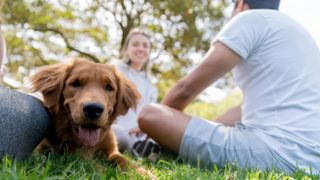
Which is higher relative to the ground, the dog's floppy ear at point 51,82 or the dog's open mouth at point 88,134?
the dog's floppy ear at point 51,82

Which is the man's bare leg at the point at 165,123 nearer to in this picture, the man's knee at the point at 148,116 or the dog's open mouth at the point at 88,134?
the man's knee at the point at 148,116

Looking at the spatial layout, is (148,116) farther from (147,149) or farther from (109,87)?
(147,149)

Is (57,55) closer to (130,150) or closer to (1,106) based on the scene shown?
(130,150)

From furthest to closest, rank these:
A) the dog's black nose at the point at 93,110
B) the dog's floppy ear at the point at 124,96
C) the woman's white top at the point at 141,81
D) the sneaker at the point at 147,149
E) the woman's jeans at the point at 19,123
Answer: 1. the woman's white top at the point at 141,81
2. the sneaker at the point at 147,149
3. the dog's floppy ear at the point at 124,96
4. the dog's black nose at the point at 93,110
5. the woman's jeans at the point at 19,123

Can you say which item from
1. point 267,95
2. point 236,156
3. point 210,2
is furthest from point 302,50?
point 210,2

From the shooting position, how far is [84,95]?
3264 millimetres

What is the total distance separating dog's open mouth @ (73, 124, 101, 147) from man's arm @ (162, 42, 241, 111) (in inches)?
39.7

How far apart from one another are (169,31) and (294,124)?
13.7 m

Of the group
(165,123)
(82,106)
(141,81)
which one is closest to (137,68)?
(141,81)

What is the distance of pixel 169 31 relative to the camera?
16984 mm

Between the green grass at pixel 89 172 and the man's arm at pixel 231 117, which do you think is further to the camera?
the man's arm at pixel 231 117

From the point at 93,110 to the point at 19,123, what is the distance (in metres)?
0.58

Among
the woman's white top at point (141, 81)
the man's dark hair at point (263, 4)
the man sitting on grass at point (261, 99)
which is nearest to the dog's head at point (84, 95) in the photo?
the man sitting on grass at point (261, 99)

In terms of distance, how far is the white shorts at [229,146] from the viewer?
3.63 m
